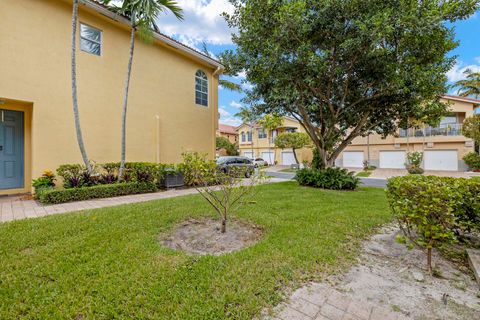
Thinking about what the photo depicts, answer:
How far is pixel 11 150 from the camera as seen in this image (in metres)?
7.51

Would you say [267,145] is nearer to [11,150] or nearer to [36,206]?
[11,150]

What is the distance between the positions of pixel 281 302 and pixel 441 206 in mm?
2268

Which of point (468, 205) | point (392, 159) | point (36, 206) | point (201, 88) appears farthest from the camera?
point (392, 159)

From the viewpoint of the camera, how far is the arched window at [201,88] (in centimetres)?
1204

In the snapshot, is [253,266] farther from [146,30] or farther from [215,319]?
[146,30]

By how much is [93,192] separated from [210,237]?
17.0 feet

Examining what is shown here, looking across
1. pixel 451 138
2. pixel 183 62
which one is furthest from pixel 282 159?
pixel 183 62

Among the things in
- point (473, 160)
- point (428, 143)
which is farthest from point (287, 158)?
point (473, 160)

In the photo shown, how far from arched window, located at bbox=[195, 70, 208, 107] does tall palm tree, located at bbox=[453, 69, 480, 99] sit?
2691 centimetres

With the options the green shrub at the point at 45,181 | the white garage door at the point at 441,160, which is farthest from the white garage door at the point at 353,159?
the green shrub at the point at 45,181

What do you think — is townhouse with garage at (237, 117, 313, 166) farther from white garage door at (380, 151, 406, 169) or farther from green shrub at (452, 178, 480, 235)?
green shrub at (452, 178, 480, 235)

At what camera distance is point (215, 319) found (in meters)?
2.04

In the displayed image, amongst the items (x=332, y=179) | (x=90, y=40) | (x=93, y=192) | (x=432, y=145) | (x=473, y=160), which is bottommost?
(x=93, y=192)

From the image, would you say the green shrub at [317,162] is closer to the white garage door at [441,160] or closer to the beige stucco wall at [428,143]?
the beige stucco wall at [428,143]
